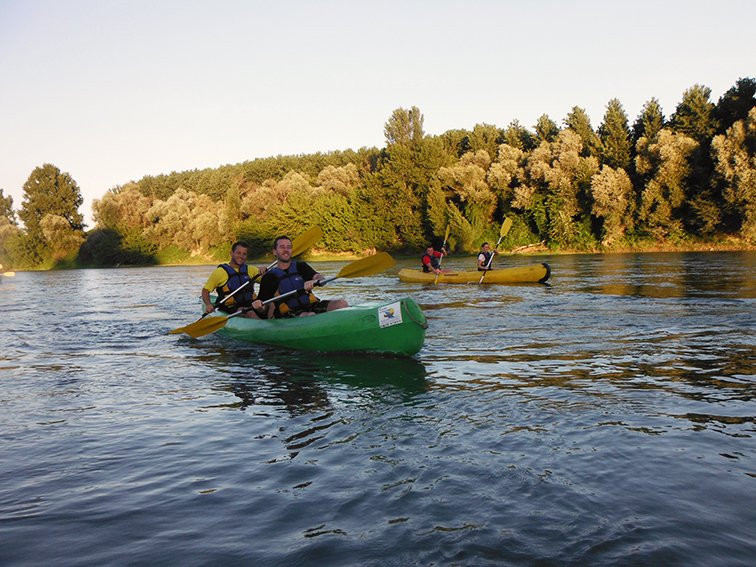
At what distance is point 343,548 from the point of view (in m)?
A: 3.03

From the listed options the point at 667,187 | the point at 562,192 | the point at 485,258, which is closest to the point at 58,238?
the point at 562,192

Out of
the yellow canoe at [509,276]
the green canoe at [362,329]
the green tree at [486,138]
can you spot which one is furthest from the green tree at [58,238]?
the green canoe at [362,329]

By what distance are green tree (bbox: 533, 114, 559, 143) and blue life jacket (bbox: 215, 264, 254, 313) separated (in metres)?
40.3

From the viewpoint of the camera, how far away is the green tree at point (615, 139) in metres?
39.9

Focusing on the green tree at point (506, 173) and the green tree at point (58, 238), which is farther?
the green tree at point (58, 238)

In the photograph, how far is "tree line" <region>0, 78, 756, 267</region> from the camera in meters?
35.4

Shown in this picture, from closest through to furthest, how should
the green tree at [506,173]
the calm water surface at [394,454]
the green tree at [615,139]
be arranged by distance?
the calm water surface at [394,454] → the green tree at [615,139] → the green tree at [506,173]

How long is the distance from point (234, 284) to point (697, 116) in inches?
1357

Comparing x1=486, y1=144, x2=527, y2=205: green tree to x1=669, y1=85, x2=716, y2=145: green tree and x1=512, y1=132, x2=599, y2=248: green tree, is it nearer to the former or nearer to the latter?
x1=512, y1=132, x2=599, y2=248: green tree

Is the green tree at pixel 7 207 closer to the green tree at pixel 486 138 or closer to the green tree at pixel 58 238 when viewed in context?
the green tree at pixel 58 238

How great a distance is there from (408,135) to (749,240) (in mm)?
28179

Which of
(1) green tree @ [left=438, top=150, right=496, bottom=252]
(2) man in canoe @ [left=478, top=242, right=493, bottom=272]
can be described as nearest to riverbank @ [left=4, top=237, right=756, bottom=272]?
(1) green tree @ [left=438, top=150, right=496, bottom=252]

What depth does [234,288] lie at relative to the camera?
1025 cm

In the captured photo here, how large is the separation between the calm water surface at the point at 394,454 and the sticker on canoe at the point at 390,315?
0.52m
